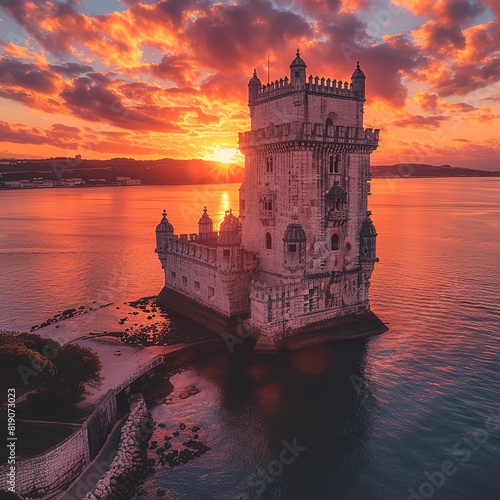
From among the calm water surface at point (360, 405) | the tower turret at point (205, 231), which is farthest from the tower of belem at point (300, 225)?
the tower turret at point (205, 231)

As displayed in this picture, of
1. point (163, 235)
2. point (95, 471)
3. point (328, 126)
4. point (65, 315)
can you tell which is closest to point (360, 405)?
point (95, 471)

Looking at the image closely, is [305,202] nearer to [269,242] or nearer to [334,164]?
[334,164]

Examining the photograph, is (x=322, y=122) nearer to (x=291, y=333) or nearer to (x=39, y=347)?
(x=291, y=333)

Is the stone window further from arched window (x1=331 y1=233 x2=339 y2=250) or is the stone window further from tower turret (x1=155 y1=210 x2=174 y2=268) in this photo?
tower turret (x1=155 y1=210 x2=174 y2=268)

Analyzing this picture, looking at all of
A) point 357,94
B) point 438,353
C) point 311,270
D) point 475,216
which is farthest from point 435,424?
point 475,216

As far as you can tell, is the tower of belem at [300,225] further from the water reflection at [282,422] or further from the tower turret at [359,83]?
the water reflection at [282,422]
